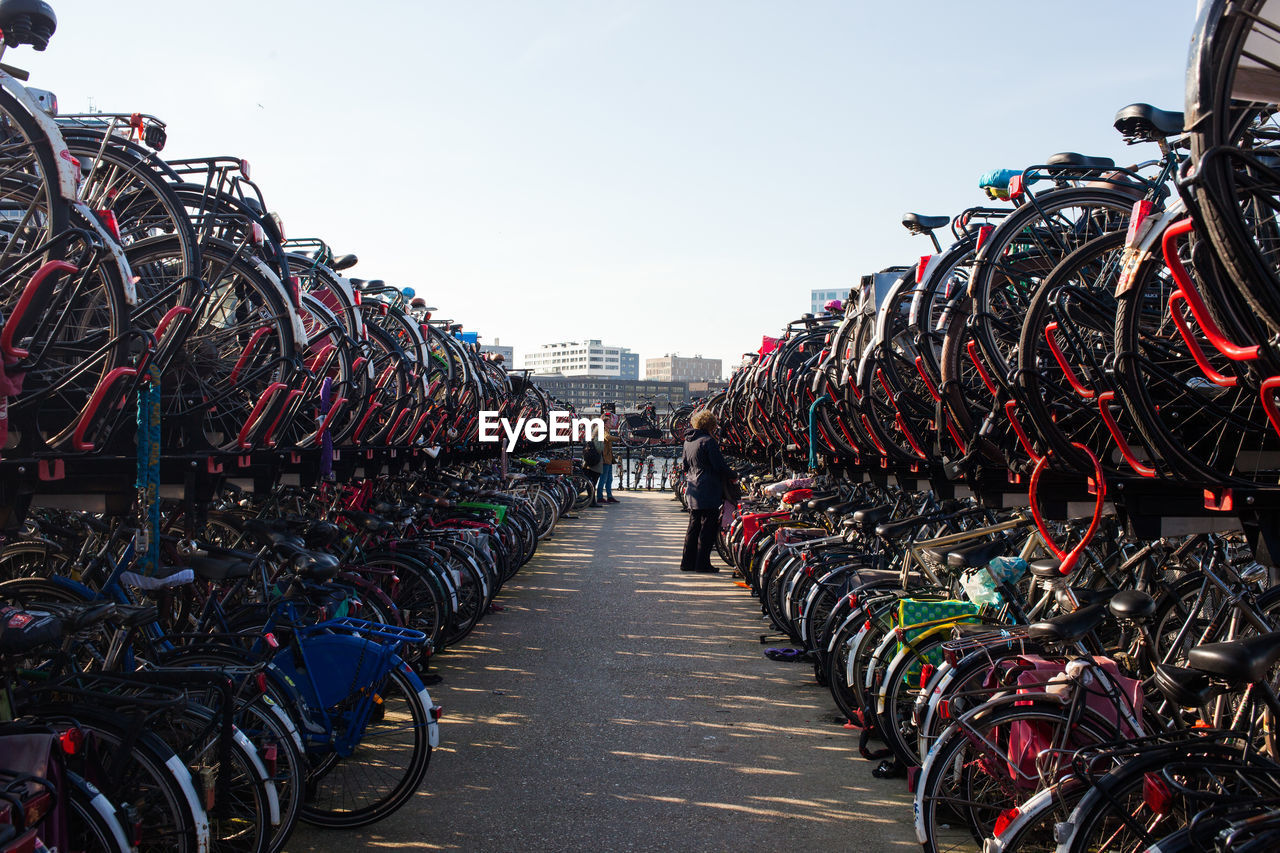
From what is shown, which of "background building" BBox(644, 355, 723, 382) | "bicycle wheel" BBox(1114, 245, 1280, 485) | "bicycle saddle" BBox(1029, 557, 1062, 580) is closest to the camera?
"bicycle wheel" BBox(1114, 245, 1280, 485)

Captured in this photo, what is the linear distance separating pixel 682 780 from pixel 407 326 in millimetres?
6347

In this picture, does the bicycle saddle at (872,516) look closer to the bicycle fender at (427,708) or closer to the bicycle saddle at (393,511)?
the bicycle saddle at (393,511)

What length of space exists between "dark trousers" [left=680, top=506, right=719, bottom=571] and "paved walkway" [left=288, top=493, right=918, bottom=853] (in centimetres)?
212

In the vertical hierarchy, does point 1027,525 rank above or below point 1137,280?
below

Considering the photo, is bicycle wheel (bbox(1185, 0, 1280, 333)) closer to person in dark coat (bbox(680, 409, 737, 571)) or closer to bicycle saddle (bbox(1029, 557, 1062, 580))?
bicycle saddle (bbox(1029, 557, 1062, 580))

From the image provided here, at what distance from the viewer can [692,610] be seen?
372 inches

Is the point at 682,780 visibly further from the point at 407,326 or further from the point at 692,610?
the point at 407,326

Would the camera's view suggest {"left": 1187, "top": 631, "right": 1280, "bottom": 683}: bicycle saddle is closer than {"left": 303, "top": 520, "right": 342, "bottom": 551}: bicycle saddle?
Yes

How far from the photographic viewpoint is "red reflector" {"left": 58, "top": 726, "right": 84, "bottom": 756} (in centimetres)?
290

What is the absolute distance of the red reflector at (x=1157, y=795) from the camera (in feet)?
8.88

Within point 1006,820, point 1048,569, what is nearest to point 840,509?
point 1048,569

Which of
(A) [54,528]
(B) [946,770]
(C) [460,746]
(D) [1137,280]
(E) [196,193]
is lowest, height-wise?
(C) [460,746]

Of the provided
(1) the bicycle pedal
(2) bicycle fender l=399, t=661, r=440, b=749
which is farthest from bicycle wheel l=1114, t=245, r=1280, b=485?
(2) bicycle fender l=399, t=661, r=440, b=749

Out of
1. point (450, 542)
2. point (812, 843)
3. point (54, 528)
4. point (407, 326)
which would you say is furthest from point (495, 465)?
point (812, 843)
